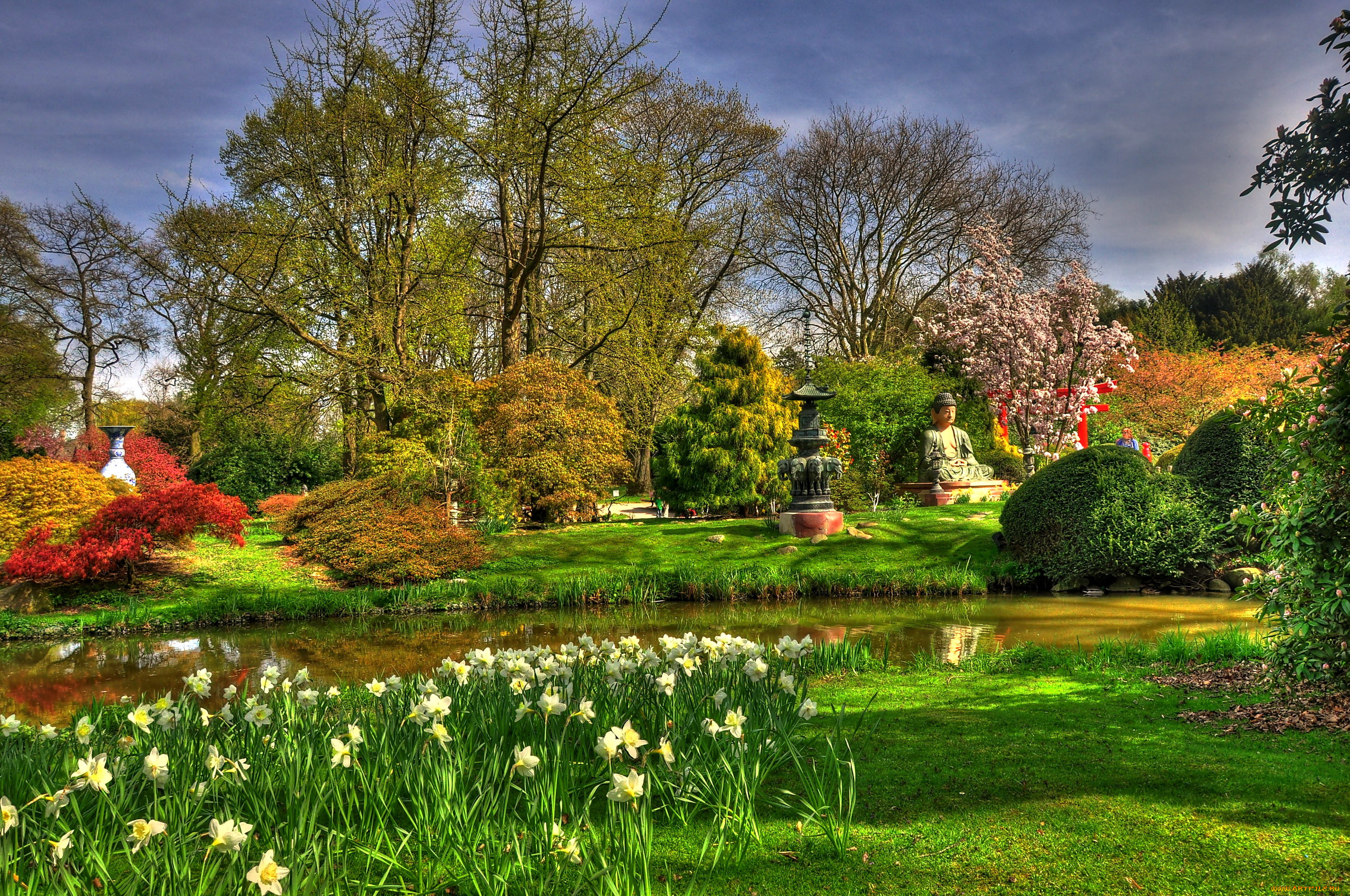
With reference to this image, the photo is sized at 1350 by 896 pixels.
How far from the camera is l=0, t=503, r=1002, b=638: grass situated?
33.7ft

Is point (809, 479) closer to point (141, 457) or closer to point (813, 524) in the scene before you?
point (813, 524)

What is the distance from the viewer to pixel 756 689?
3787mm

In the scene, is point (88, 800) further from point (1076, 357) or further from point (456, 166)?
point (1076, 357)

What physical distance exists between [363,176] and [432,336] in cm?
428

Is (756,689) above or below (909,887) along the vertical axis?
above

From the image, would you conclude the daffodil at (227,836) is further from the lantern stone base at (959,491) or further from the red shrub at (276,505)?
the lantern stone base at (959,491)

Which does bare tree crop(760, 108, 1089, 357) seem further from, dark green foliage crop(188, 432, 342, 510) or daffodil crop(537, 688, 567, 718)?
daffodil crop(537, 688, 567, 718)

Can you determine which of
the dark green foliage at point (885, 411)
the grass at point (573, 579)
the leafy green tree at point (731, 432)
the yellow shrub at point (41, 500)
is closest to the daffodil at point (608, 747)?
the grass at point (573, 579)

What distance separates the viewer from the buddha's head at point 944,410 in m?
19.6

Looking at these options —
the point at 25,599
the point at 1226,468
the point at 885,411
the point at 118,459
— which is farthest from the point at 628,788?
the point at 118,459

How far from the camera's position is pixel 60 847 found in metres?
2.10

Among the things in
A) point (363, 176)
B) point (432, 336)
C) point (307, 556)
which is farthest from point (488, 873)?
point (432, 336)

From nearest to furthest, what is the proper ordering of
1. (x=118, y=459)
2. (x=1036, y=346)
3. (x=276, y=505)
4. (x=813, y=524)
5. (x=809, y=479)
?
(x=813, y=524)
(x=809, y=479)
(x=276, y=505)
(x=118, y=459)
(x=1036, y=346)

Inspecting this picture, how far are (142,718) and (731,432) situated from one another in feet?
51.8
